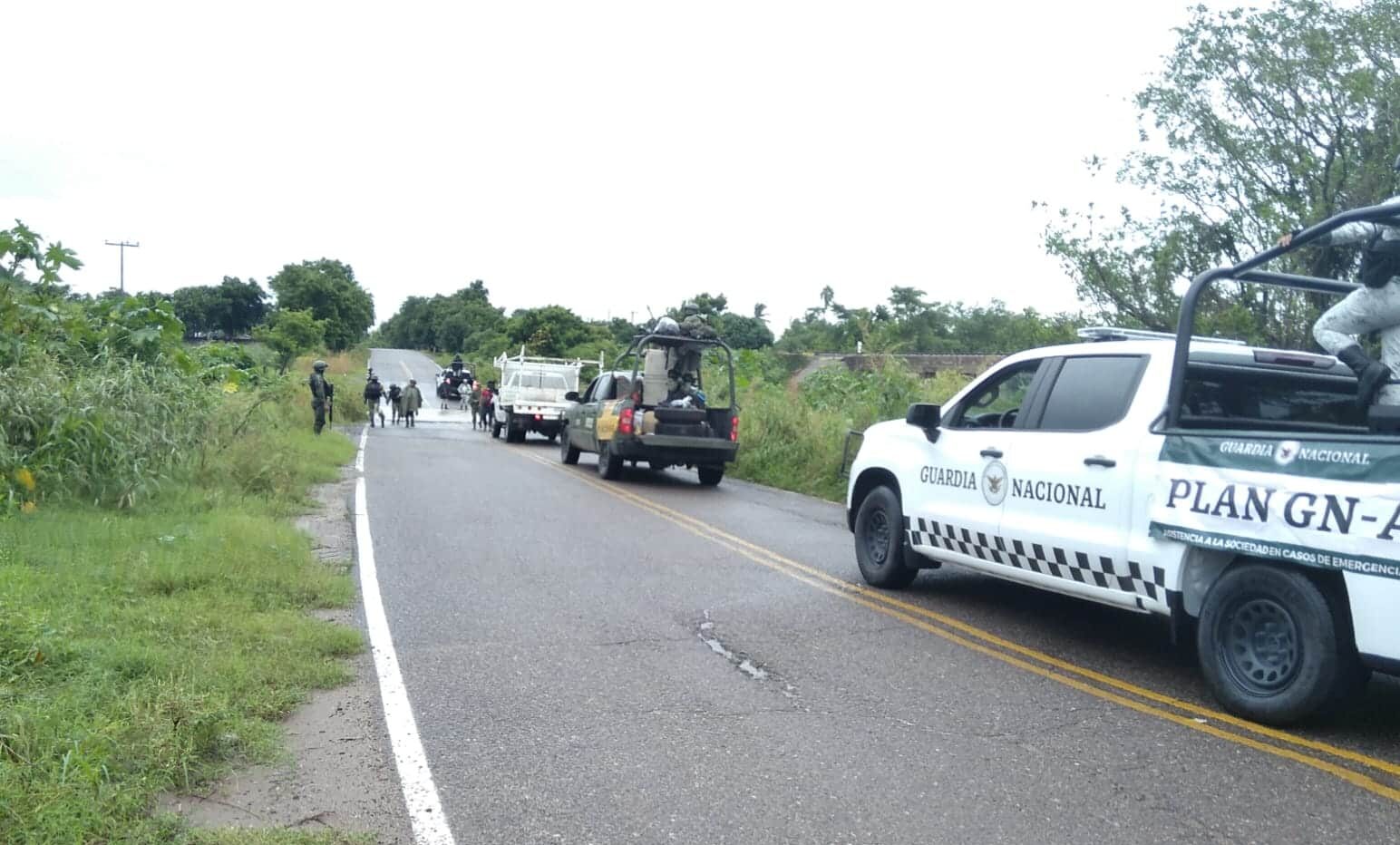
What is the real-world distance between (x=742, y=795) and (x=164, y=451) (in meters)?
9.34

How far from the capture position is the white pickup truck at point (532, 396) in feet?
97.2

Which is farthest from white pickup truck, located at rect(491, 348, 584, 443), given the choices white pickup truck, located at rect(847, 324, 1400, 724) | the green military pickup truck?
white pickup truck, located at rect(847, 324, 1400, 724)

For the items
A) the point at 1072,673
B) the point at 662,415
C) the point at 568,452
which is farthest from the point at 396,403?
the point at 1072,673

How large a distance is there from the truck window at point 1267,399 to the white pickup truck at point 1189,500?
1cm

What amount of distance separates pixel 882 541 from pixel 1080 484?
2.53 meters

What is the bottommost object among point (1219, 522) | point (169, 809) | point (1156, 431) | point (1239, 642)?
point (169, 809)

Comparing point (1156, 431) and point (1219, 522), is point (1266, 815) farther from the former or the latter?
point (1156, 431)

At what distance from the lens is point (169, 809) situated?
15.0 ft

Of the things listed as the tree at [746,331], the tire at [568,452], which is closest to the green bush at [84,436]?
the tire at [568,452]

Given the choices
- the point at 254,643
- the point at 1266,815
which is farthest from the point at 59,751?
the point at 1266,815

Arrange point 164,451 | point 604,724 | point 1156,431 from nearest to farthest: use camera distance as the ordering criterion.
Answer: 1. point 604,724
2. point 1156,431
3. point 164,451

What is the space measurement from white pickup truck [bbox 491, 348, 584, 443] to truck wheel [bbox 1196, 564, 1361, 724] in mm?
24078

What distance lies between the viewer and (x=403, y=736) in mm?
5559

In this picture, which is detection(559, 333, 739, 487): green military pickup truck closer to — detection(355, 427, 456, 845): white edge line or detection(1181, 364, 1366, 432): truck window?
detection(355, 427, 456, 845): white edge line
